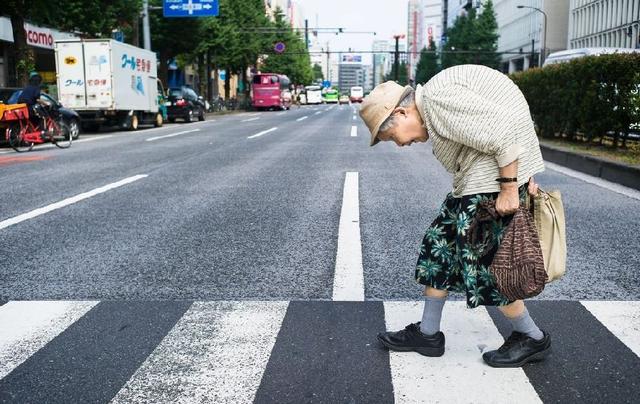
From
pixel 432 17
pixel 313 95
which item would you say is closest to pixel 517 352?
pixel 313 95

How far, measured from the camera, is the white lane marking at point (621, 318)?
3.15 meters

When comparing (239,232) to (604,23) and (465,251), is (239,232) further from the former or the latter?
(604,23)

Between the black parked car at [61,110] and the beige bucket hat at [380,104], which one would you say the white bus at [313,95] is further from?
the beige bucket hat at [380,104]

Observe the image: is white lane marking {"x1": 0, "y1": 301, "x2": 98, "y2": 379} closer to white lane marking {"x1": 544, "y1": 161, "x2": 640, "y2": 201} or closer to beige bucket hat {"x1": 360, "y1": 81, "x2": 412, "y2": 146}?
beige bucket hat {"x1": 360, "y1": 81, "x2": 412, "y2": 146}

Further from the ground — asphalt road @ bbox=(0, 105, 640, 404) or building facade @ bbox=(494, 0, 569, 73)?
building facade @ bbox=(494, 0, 569, 73)

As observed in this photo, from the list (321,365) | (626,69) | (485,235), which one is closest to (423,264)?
(485,235)

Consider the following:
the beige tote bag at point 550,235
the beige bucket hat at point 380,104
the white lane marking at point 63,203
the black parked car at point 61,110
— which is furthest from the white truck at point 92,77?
the beige tote bag at point 550,235

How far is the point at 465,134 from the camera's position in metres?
2.51

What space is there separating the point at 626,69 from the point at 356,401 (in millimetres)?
9646

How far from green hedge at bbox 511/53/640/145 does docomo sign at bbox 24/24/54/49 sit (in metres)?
21.8

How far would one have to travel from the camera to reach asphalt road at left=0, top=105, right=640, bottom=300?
13.5ft

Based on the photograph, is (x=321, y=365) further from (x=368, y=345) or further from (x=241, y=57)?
(x=241, y=57)

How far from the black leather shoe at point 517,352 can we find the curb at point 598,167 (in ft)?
20.5

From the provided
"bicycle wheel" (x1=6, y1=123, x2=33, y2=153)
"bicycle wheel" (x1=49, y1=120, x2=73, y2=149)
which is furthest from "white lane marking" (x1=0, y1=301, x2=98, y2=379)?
"bicycle wheel" (x1=49, y1=120, x2=73, y2=149)
